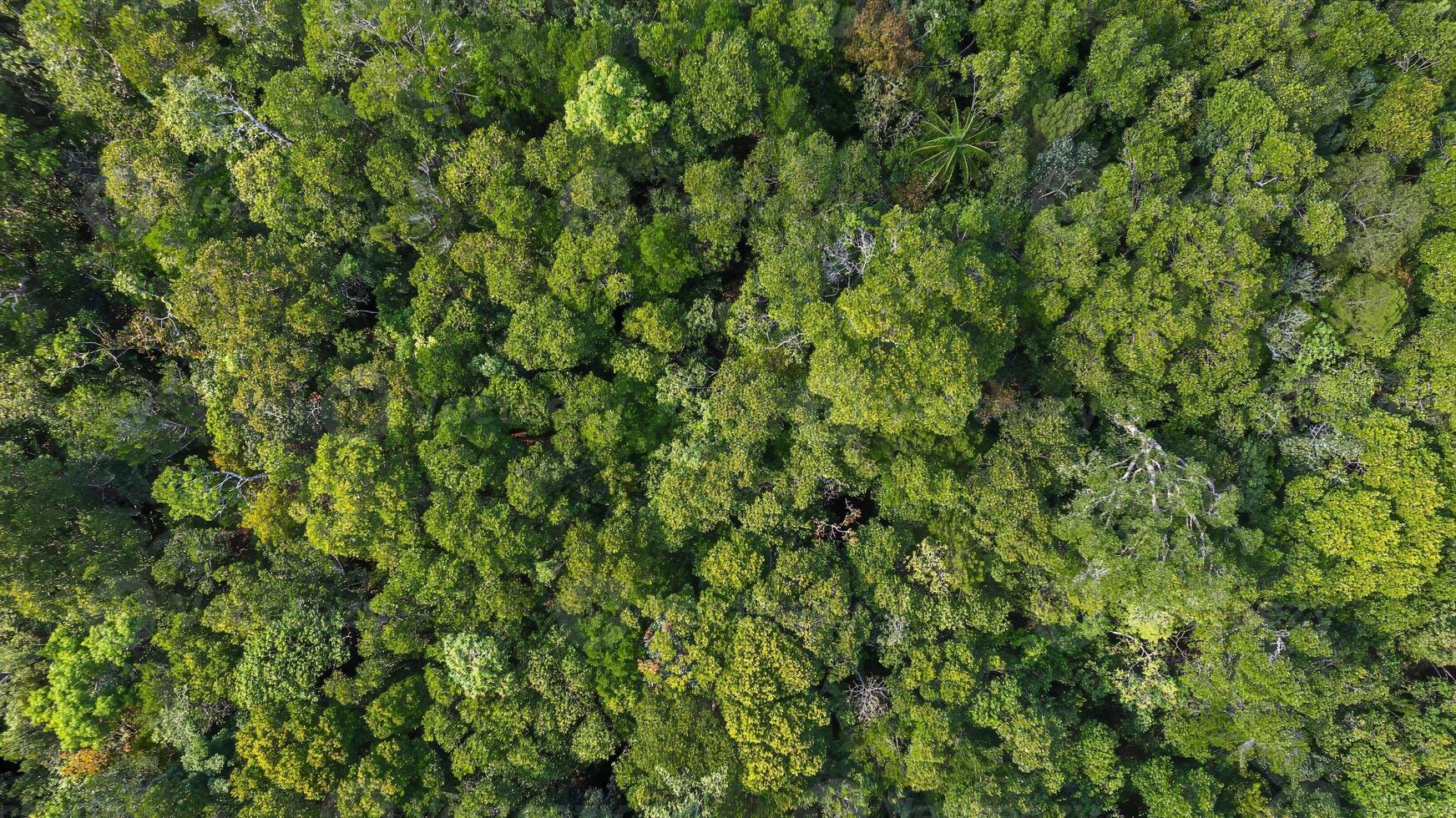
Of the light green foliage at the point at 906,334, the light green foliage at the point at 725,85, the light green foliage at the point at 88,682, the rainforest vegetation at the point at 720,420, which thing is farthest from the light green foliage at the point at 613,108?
the light green foliage at the point at 88,682

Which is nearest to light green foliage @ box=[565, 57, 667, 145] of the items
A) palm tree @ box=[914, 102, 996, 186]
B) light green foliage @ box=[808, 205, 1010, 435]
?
light green foliage @ box=[808, 205, 1010, 435]

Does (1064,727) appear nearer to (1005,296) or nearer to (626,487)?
(1005,296)

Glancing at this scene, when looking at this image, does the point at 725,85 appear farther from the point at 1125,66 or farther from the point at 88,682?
the point at 88,682

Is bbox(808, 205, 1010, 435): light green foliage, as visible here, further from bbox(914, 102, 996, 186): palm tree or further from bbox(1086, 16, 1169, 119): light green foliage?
bbox(1086, 16, 1169, 119): light green foliage

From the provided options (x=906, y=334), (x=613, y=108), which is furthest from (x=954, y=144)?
(x=613, y=108)

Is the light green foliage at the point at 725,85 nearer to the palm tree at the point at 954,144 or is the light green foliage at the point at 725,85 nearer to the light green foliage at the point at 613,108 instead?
the light green foliage at the point at 613,108

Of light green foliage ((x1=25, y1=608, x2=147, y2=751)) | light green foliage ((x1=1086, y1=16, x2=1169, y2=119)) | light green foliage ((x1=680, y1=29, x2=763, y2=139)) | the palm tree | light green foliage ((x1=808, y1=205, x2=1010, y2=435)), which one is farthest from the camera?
the palm tree

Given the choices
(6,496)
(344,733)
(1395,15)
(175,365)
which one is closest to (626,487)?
(344,733)
